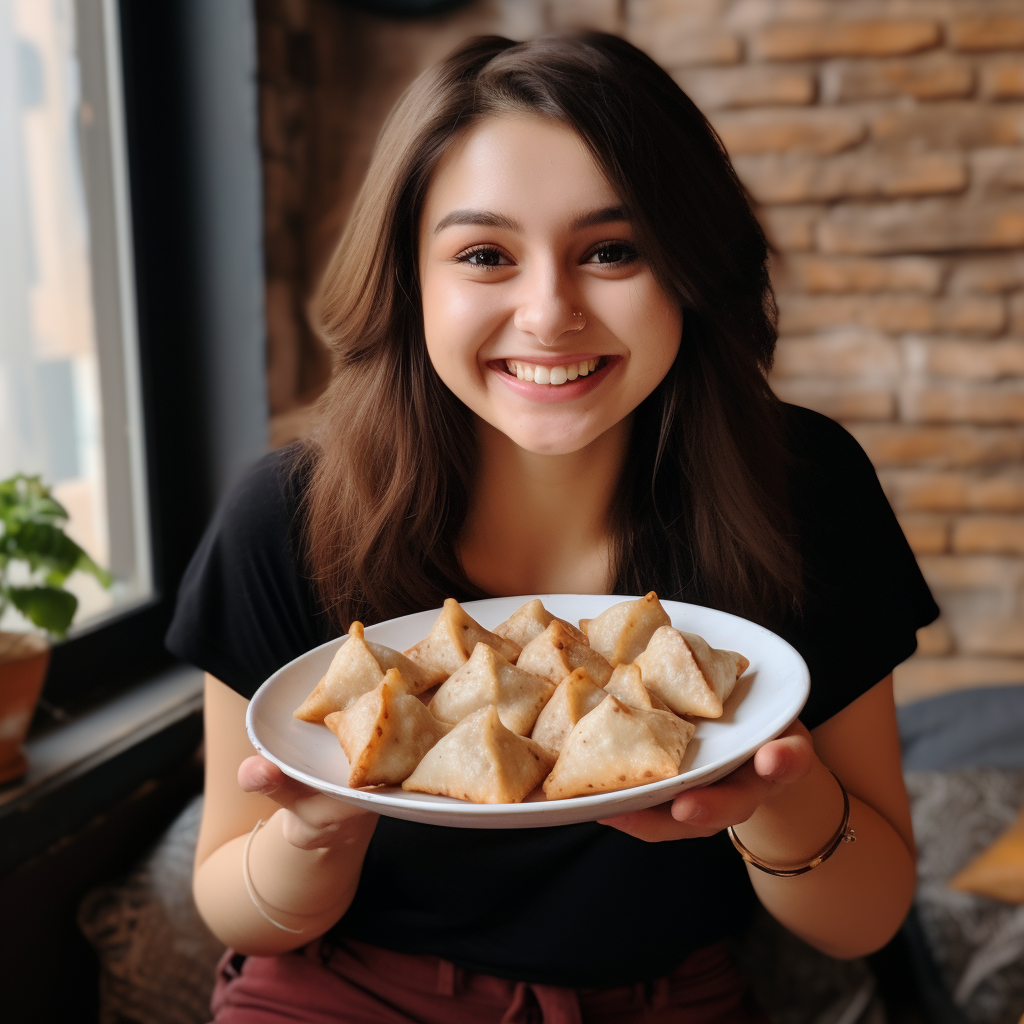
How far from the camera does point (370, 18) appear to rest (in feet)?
7.30

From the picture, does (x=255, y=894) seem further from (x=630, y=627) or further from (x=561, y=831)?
(x=630, y=627)

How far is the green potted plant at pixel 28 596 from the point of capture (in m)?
1.34

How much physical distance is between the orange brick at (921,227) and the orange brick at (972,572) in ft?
2.34

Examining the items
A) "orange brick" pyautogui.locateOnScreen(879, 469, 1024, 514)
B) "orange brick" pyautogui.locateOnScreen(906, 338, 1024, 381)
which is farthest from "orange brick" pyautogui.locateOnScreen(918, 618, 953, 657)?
"orange brick" pyautogui.locateOnScreen(906, 338, 1024, 381)

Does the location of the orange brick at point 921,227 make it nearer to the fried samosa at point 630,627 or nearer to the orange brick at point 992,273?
the orange brick at point 992,273

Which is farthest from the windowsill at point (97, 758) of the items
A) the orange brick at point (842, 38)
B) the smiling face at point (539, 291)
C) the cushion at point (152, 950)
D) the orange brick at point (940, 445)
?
the orange brick at point (842, 38)

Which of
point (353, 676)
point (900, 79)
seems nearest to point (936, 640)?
point (900, 79)

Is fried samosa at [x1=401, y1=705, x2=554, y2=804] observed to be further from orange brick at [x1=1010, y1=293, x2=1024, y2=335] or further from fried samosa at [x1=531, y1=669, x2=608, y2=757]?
orange brick at [x1=1010, y1=293, x2=1024, y2=335]

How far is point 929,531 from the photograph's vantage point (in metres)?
2.21

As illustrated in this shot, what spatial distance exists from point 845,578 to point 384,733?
710mm

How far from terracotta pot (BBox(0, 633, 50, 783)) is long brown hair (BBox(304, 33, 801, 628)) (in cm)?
49

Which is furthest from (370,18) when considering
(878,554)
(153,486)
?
(878,554)

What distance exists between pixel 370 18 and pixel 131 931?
199cm

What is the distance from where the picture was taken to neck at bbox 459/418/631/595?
4.06 ft
